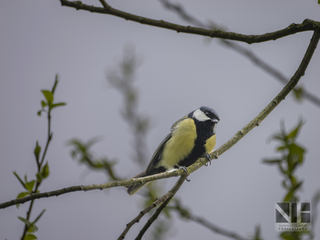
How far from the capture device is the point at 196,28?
4.73 ft

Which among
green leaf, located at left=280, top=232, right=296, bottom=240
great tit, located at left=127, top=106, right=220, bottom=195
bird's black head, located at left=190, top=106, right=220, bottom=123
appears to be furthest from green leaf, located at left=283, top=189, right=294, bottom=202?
bird's black head, located at left=190, top=106, right=220, bottom=123

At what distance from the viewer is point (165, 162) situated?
302 centimetres

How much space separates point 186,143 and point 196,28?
159 cm

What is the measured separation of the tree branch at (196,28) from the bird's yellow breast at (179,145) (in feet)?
4.98

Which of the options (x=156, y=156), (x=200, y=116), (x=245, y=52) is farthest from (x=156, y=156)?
(x=245, y=52)

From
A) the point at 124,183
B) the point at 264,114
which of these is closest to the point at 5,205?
the point at 124,183

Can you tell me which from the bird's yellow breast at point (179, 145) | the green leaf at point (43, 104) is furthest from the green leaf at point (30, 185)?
the bird's yellow breast at point (179, 145)

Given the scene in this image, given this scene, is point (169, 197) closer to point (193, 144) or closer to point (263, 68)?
point (263, 68)

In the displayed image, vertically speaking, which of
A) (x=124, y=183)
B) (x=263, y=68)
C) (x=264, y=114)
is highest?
(x=263, y=68)

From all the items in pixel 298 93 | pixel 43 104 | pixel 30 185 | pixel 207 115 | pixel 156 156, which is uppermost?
pixel 207 115

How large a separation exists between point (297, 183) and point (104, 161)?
112cm

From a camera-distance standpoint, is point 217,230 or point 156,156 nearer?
point 217,230

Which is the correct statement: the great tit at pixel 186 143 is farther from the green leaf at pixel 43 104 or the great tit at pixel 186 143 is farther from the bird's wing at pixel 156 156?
the green leaf at pixel 43 104

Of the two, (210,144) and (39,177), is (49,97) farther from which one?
(210,144)
